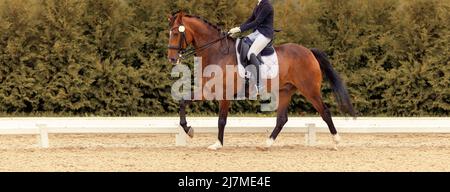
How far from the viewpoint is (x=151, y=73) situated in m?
14.2

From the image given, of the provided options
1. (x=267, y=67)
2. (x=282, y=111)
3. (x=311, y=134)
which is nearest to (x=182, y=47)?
(x=267, y=67)

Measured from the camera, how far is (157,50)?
14.4 m

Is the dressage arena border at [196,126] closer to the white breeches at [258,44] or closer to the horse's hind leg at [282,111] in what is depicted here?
the horse's hind leg at [282,111]

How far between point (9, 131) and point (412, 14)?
722 cm

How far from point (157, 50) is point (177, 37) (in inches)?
161

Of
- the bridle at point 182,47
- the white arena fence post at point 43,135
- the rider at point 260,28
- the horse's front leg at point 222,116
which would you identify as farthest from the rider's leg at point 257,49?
the white arena fence post at point 43,135

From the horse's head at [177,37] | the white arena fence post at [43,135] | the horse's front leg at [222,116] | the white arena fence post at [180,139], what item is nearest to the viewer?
the horse's head at [177,37]

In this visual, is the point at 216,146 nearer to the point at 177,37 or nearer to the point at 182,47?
the point at 182,47

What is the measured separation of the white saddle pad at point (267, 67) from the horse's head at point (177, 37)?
690mm

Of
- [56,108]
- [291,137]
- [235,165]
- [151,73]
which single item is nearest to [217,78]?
[235,165]

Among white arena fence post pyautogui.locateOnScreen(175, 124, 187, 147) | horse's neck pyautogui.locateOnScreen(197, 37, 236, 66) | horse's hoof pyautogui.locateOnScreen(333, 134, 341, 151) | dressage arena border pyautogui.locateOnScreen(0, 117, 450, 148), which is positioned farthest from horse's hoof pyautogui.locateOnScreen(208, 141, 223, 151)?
horse's hoof pyautogui.locateOnScreen(333, 134, 341, 151)

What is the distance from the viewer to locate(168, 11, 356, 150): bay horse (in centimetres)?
1041

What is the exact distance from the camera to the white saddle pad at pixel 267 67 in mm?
10539

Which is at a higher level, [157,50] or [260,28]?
[260,28]
